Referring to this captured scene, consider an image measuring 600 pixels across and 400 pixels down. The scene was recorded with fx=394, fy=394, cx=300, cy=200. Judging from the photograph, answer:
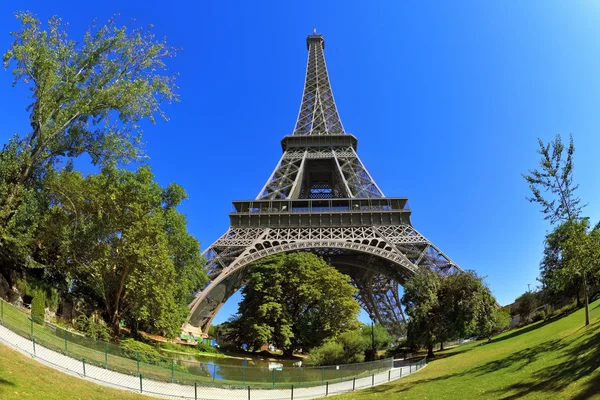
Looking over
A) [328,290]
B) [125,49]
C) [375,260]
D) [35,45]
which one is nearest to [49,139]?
[35,45]

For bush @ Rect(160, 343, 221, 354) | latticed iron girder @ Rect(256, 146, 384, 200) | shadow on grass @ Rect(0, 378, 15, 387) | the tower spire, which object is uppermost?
the tower spire

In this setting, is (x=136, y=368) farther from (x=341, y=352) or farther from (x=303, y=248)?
(x=303, y=248)

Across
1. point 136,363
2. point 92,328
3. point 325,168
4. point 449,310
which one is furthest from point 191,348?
point 325,168

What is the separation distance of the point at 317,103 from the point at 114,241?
46.6m

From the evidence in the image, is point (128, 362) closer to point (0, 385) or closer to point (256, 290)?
point (0, 385)

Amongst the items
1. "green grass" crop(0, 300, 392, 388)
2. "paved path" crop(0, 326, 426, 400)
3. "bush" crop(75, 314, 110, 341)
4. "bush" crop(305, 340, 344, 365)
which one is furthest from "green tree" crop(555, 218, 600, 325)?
"bush" crop(75, 314, 110, 341)

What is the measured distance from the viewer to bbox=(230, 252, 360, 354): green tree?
3828 cm

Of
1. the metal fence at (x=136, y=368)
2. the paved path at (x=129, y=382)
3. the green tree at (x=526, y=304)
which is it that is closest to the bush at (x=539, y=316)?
the green tree at (x=526, y=304)

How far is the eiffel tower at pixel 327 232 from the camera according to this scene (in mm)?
38469

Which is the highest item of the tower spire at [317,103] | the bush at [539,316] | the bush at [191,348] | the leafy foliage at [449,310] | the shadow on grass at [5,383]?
the tower spire at [317,103]

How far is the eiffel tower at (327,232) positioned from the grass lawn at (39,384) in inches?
922

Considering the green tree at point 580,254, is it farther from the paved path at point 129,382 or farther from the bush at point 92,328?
the bush at point 92,328

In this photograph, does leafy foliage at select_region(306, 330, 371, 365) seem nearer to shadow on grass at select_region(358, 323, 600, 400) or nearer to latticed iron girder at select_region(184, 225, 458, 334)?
latticed iron girder at select_region(184, 225, 458, 334)

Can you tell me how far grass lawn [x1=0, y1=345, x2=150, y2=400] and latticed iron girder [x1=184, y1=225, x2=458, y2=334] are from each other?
23.4 m
